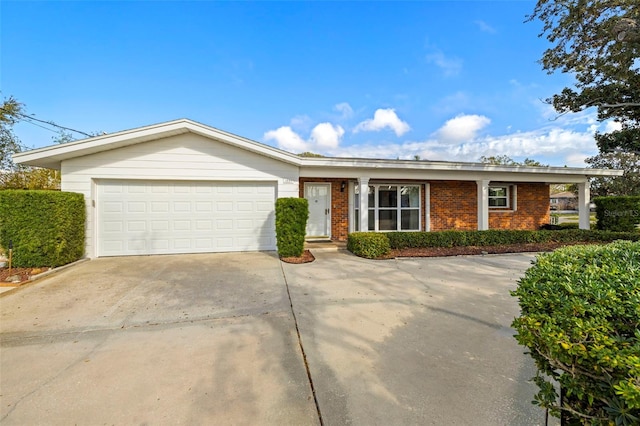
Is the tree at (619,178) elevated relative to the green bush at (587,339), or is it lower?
elevated

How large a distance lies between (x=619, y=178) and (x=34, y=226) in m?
29.7

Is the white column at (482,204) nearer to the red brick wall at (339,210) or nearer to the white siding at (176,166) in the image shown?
the red brick wall at (339,210)

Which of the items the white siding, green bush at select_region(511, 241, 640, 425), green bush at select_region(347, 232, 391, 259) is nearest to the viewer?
green bush at select_region(511, 241, 640, 425)

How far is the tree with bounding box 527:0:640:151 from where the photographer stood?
730 centimetres

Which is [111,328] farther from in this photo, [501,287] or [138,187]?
[501,287]

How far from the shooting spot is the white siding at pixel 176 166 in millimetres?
7102

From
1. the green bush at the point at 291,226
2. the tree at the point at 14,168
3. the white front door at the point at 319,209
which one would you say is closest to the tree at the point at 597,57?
the green bush at the point at 291,226

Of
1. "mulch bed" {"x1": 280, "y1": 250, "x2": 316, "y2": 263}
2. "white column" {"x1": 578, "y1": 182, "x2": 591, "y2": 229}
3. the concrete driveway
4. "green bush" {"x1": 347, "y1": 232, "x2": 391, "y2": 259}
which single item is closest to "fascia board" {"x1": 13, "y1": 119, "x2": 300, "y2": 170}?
"mulch bed" {"x1": 280, "y1": 250, "x2": 316, "y2": 263}

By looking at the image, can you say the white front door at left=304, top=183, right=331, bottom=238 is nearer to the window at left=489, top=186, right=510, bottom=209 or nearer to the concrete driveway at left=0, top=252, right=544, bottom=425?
the concrete driveway at left=0, top=252, right=544, bottom=425

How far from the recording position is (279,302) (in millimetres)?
4066

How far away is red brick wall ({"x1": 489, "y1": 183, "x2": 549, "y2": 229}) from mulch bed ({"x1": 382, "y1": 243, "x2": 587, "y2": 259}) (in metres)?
2.70

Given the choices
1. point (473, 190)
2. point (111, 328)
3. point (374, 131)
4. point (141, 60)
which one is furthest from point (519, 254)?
point (141, 60)

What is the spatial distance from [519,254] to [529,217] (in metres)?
5.01

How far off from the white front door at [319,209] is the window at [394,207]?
1.10 meters
